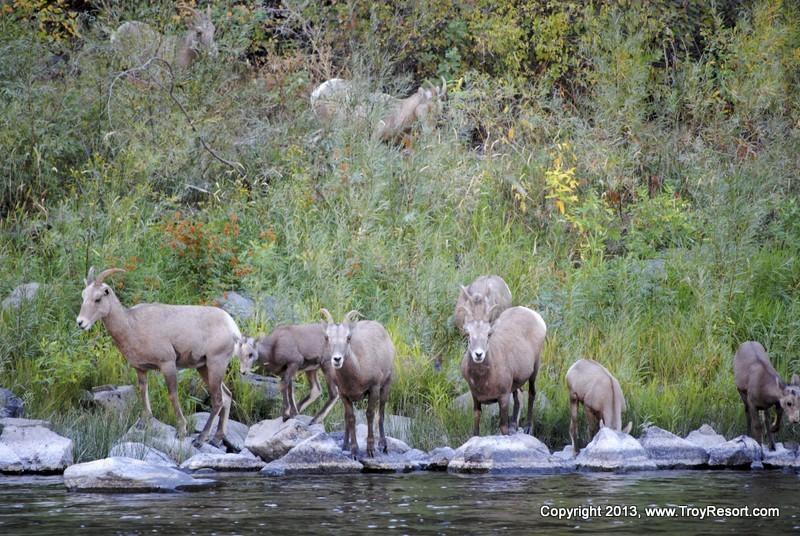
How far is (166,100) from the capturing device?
1808 cm

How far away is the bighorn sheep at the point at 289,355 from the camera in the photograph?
1246 cm

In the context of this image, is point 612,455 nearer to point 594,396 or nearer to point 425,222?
point 594,396

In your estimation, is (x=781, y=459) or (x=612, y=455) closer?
(x=612, y=455)

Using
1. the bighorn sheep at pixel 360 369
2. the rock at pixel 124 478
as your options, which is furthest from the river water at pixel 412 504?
the bighorn sheep at pixel 360 369

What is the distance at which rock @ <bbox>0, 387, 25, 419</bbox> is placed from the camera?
12.7 meters

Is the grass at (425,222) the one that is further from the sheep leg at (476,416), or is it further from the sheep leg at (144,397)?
the sheep leg at (476,416)

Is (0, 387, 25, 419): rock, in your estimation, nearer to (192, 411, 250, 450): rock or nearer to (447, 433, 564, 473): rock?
(192, 411, 250, 450): rock

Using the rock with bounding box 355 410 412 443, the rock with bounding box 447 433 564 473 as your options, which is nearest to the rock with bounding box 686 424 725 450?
the rock with bounding box 447 433 564 473

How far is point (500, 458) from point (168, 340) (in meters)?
3.42

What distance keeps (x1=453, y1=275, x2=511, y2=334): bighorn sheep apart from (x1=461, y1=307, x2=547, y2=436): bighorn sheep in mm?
763

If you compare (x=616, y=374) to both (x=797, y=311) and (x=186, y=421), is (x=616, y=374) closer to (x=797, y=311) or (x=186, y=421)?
(x=797, y=311)

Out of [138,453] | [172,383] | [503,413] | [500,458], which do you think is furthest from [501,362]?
[138,453]

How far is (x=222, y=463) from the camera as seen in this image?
451 inches

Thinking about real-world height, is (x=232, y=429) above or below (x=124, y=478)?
above
